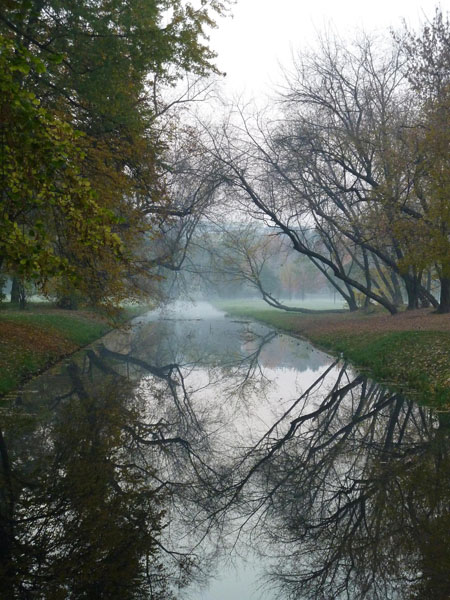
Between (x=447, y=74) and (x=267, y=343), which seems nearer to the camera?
(x=447, y=74)

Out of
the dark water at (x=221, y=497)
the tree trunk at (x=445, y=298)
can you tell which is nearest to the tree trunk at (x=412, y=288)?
the tree trunk at (x=445, y=298)

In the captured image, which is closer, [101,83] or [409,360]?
[101,83]

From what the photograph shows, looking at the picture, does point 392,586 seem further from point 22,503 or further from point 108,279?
point 108,279

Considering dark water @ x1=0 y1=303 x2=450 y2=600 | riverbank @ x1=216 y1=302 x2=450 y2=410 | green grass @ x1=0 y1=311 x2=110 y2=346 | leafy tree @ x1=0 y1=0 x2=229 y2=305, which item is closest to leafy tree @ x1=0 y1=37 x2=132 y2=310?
leafy tree @ x1=0 y1=0 x2=229 y2=305

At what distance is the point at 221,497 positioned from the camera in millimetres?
6637

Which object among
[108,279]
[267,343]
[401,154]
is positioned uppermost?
[401,154]

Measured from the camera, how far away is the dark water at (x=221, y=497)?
4.67m

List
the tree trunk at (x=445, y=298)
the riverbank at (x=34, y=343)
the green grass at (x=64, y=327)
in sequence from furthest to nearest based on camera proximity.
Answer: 1. the tree trunk at (x=445, y=298)
2. the green grass at (x=64, y=327)
3. the riverbank at (x=34, y=343)

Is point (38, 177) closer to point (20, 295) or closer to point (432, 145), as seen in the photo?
point (432, 145)

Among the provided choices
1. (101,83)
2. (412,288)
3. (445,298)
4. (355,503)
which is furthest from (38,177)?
(412,288)

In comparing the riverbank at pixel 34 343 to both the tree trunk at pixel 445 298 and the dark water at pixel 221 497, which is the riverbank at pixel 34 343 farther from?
the tree trunk at pixel 445 298

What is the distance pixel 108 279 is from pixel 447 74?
13.7m

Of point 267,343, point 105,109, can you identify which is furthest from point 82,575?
point 267,343

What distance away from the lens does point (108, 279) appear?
16.2 m
